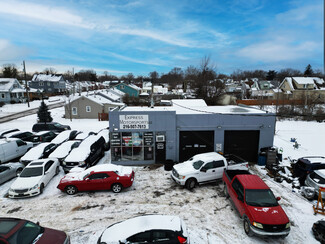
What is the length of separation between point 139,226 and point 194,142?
9.13 meters

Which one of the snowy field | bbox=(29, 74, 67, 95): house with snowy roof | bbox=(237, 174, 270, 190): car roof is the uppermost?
bbox=(29, 74, 67, 95): house with snowy roof

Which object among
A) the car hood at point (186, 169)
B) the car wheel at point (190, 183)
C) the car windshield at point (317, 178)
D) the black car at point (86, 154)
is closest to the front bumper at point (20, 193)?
the black car at point (86, 154)

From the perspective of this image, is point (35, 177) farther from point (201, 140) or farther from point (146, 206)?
point (201, 140)

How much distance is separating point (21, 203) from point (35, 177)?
1497 mm

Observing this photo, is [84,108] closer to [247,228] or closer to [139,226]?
[139,226]

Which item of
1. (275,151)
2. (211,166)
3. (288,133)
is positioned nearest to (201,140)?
(211,166)

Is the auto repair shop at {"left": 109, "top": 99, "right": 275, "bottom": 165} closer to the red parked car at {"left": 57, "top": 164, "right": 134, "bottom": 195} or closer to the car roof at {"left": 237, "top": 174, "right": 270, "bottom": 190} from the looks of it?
the red parked car at {"left": 57, "top": 164, "right": 134, "bottom": 195}

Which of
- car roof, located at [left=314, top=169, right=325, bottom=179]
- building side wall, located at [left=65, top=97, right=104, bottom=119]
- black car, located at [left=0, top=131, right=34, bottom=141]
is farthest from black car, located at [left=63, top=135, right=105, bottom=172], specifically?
building side wall, located at [left=65, top=97, right=104, bottom=119]

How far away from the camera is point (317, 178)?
10.4 m

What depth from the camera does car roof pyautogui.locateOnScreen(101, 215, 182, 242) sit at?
6.26 m

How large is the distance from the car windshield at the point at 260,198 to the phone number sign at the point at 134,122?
26.9 ft

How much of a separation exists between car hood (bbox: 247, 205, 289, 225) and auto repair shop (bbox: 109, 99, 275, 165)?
7.31m

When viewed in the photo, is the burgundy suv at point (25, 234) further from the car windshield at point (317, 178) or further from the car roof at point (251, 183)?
the car windshield at point (317, 178)

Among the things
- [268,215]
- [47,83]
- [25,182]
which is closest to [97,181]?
[25,182]
